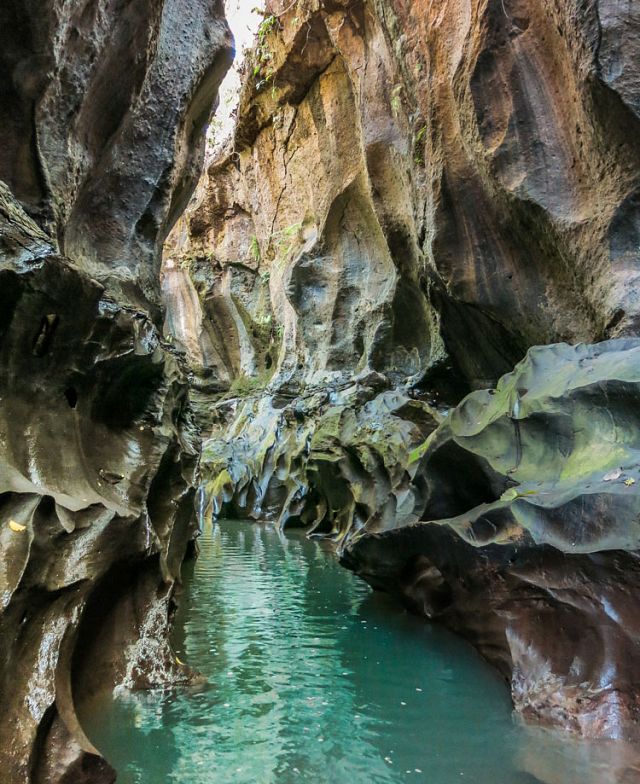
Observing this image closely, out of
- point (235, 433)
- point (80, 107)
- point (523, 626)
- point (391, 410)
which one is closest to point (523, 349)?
point (391, 410)

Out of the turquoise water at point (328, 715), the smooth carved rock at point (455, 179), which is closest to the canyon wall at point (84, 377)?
the turquoise water at point (328, 715)

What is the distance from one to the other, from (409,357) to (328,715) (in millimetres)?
10717

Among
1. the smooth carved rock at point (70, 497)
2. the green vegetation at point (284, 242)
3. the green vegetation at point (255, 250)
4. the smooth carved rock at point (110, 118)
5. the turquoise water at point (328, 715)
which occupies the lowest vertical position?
the turquoise water at point (328, 715)

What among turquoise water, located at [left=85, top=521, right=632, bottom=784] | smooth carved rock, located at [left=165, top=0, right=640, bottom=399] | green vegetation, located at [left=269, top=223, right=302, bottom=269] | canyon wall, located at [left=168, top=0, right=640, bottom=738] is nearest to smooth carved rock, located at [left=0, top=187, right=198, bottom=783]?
turquoise water, located at [left=85, top=521, right=632, bottom=784]

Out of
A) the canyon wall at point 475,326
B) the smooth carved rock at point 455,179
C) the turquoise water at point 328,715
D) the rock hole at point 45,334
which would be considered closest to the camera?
the turquoise water at point 328,715

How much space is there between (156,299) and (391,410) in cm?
512

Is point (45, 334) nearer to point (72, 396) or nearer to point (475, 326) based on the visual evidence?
point (72, 396)

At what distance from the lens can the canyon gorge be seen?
370 centimetres

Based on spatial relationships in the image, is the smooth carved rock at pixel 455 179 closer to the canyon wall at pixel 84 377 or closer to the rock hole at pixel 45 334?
the canyon wall at pixel 84 377

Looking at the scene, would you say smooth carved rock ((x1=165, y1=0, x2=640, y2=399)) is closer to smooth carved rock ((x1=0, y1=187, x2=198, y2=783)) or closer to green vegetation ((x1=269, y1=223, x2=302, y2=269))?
green vegetation ((x1=269, y1=223, x2=302, y2=269))

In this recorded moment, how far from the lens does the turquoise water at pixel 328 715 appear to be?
331 centimetres

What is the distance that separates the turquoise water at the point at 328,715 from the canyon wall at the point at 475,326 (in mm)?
369

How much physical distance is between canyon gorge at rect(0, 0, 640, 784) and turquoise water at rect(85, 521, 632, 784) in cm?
27

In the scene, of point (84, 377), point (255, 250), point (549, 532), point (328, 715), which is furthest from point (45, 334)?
point (255, 250)
